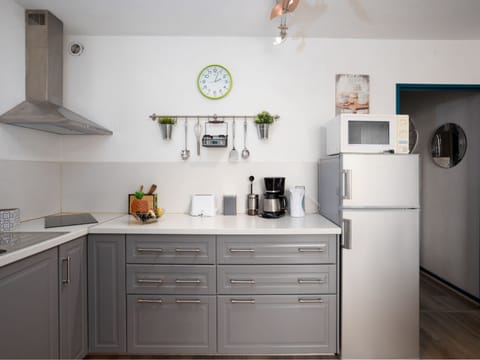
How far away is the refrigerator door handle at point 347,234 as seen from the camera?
1855 millimetres

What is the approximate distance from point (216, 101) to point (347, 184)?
142 centimetres

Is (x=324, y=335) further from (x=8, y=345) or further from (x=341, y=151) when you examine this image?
(x=8, y=345)

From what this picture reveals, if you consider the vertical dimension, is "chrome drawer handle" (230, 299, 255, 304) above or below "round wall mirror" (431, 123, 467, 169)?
below

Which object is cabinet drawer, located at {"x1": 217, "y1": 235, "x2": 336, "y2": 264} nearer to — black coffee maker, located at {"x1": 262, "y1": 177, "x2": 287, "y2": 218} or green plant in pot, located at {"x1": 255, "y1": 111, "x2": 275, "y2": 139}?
black coffee maker, located at {"x1": 262, "y1": 177, "x2": 287, "y2": 218}

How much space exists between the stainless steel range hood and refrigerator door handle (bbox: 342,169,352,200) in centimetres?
201

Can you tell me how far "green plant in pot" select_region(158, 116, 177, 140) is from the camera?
245 centimetres

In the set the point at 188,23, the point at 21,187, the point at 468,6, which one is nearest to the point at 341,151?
the point at 468,6

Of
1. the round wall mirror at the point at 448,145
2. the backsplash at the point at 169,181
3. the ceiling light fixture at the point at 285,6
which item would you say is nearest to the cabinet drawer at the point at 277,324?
the backsplash at the point at 169,181

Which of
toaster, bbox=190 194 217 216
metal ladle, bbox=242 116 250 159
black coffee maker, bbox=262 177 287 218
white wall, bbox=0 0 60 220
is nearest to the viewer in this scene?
white wall, bbox=0 0 60 220

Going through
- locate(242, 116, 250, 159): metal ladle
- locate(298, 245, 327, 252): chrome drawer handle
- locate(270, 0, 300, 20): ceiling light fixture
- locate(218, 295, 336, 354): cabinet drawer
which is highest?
locate(270, 0, 300, 20): ceiling light fixture

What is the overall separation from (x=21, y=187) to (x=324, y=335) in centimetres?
257

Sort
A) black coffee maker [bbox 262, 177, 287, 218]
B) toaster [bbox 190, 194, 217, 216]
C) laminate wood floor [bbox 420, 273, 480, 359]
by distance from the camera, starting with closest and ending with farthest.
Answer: laminate wood floor [bbox 420, 273, 480, 359], black coffee maker [bbox 262, 177, 287, 218], toaster [bbox 190, 194, 217, 216]

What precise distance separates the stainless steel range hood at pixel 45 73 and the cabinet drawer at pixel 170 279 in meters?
1.22

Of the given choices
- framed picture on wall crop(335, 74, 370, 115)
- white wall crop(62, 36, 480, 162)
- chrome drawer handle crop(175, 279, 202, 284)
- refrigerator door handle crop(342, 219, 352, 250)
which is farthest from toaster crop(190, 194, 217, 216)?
framed picture on wall crop(335, 74, 370, 115)
